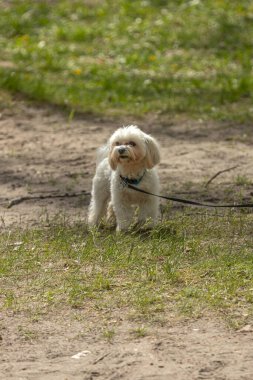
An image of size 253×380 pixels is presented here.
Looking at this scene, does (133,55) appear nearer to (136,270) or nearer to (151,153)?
(151,153)

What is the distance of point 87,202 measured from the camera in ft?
32.0

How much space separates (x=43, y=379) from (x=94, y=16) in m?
13.8

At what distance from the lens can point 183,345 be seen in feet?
19.5

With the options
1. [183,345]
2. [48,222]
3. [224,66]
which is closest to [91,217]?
[48,222]

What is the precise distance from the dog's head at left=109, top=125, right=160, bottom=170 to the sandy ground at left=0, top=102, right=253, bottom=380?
2.76 feet

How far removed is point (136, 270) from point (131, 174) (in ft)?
4.51

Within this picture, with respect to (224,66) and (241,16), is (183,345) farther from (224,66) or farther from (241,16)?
(241,16)

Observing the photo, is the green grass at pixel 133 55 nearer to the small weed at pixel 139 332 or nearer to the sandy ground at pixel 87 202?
the sandy ground at pixel 87 202

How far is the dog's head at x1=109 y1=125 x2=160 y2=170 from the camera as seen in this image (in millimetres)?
8266

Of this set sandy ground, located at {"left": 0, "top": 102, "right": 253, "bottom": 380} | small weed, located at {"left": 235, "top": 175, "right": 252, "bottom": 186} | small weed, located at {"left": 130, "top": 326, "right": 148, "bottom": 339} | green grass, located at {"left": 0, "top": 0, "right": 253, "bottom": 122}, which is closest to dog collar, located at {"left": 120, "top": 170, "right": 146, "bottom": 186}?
sandy ground, located at {"left": 0, "top": 102, "right": 253, "bottom": 380}

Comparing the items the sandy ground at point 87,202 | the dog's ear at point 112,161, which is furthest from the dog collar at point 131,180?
the sandy ground at point 87,202

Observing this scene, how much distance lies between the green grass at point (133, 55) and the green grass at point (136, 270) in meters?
4.82

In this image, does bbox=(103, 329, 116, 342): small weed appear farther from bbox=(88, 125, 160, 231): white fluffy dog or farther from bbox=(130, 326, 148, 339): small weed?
bbox=(88, 125, 160, 231): white fluffy dog

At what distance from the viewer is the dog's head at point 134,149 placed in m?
8.27
